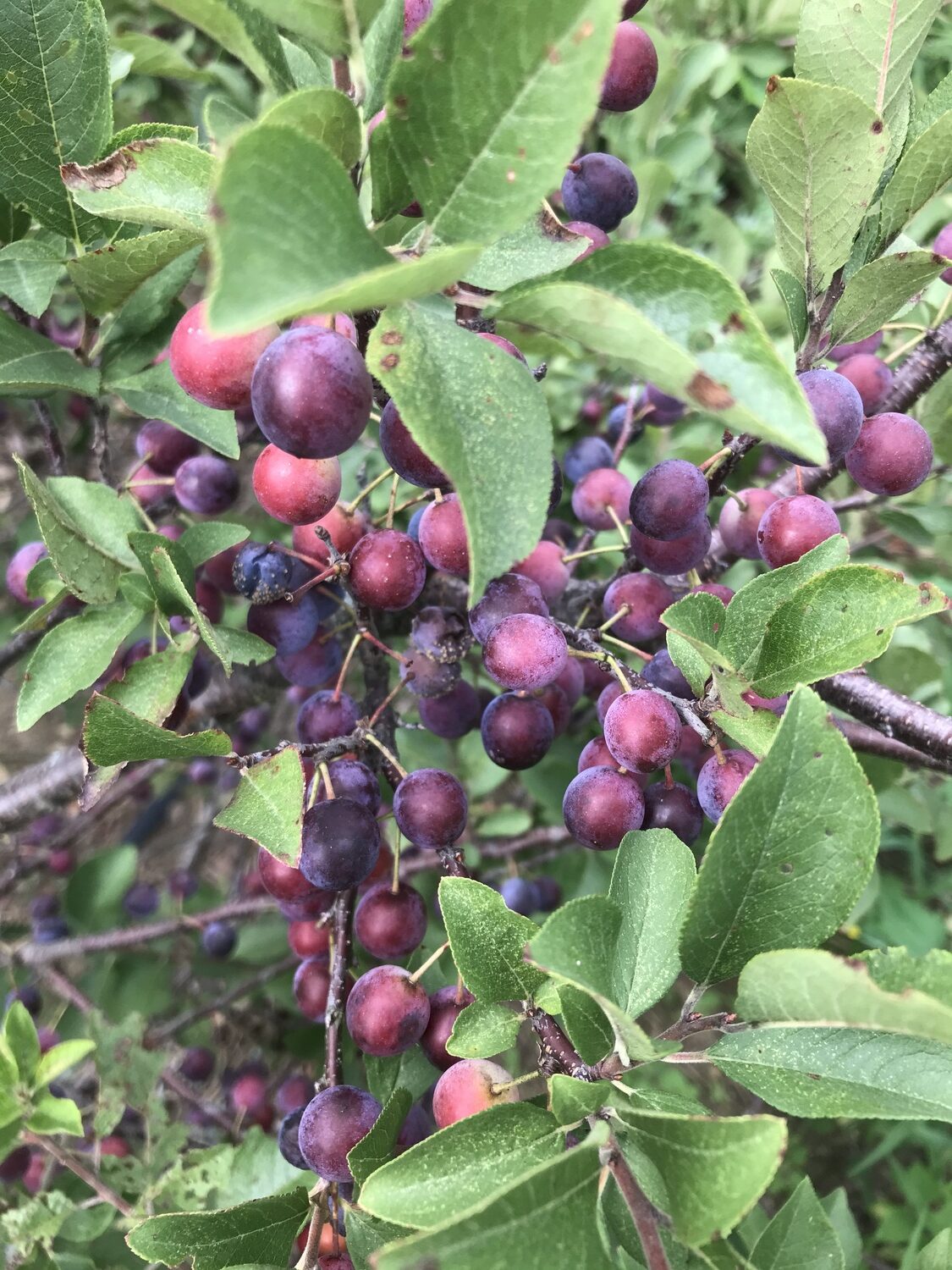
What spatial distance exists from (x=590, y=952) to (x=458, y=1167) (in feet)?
0.53

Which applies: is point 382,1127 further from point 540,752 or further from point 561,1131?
point 540,752

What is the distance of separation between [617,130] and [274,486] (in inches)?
71.7

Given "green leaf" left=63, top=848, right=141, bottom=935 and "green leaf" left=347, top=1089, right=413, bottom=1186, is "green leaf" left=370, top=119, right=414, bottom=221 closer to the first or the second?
"green leaf" left=347, top=1089, right=413, bottom=1186

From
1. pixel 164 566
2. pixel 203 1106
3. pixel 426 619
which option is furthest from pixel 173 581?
pixel 203 1106

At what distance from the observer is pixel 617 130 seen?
6.70ft

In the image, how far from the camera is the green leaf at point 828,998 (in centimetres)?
41

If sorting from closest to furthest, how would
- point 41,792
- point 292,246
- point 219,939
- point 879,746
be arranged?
point 292,246 < point 879,746 < point 41,792 < point 219,939

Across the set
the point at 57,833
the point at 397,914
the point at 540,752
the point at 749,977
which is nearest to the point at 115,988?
the point at 57,833

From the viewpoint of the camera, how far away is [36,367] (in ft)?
2.68

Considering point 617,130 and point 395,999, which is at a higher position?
point 617,130

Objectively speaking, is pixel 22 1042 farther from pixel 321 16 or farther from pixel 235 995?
pixel 321 16

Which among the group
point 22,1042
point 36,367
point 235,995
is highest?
point 36,367

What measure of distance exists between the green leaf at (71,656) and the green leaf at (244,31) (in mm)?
468

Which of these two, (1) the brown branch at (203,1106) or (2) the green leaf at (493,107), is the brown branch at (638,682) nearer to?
(2) the green leaf at (493,107)
